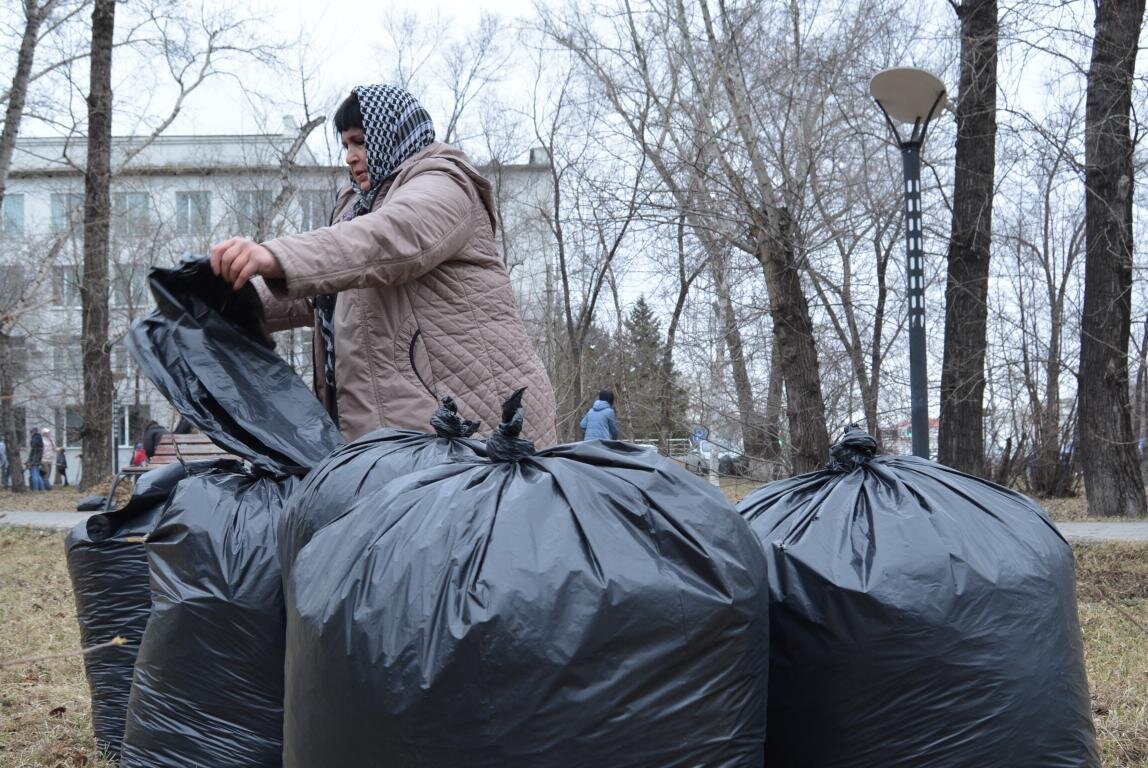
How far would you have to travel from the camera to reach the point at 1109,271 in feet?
31.8

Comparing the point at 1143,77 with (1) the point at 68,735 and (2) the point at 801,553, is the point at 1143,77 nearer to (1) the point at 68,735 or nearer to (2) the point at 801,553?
(2) the point at 801,553

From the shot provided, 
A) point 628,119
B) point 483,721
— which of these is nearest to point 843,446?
point 483,721

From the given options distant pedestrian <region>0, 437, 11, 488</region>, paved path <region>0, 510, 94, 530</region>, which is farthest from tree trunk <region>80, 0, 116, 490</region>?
distant pedestrian <region>0, 437, 11, 488</region>

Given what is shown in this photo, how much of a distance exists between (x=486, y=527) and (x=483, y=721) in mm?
267

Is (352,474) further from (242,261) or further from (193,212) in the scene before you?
(193,212)

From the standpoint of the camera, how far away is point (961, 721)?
173 cm

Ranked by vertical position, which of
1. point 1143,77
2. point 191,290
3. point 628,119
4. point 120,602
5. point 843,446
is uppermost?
point 628,119

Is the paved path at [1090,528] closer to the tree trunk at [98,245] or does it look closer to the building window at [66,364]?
the tree trunk at [98,245]

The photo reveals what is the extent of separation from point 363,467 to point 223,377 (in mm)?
605

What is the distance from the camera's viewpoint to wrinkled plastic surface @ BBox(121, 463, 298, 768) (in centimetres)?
206

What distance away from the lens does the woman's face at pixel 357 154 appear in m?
2.39

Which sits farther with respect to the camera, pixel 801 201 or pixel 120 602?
pixel 801 201

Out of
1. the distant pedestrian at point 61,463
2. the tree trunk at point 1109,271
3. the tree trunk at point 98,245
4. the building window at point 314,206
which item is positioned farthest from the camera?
the distant pedestrian at point 61,463

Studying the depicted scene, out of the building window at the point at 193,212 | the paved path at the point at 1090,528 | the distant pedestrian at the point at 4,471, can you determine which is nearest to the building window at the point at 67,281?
the paved path at the point at 1090,528
